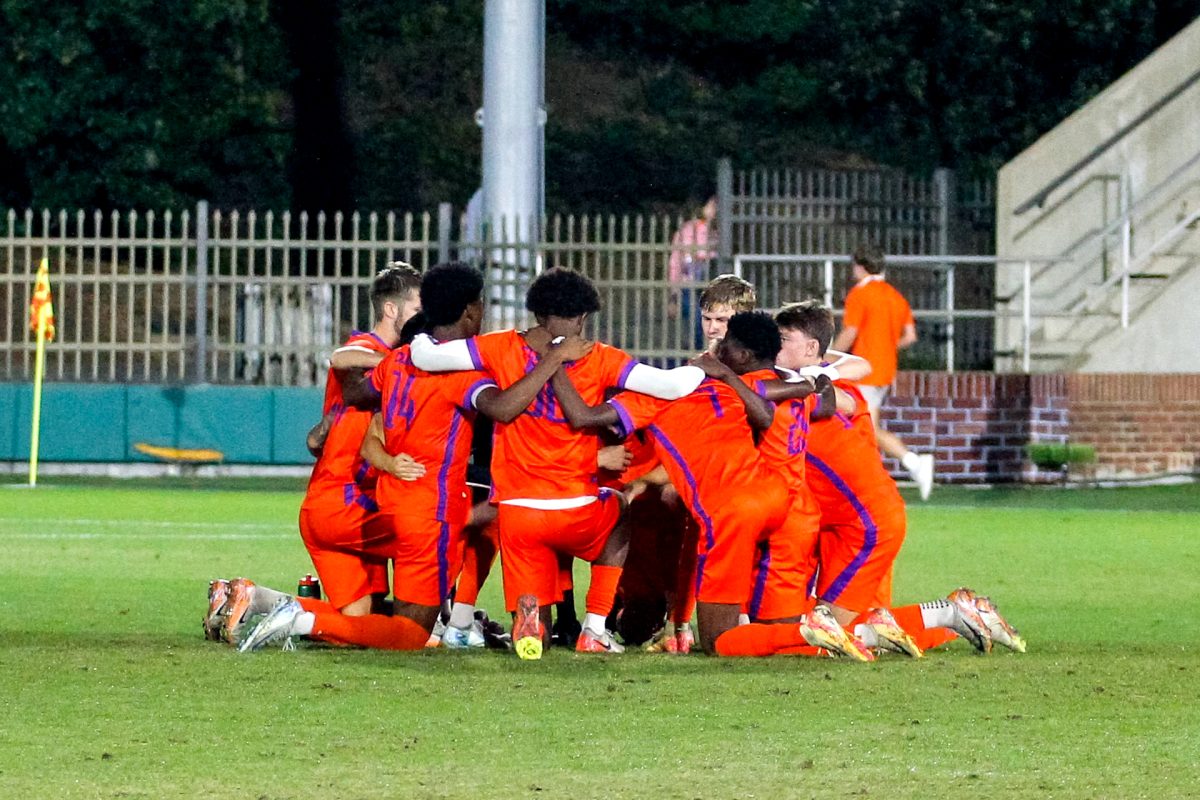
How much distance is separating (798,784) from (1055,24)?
2866cm

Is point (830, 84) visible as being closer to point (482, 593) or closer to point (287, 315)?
point (287, 315)

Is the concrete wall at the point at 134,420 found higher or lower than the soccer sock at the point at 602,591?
higher

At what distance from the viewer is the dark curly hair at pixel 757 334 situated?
8.70m

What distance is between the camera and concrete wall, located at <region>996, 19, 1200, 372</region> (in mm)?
20828

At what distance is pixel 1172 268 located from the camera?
20359mm

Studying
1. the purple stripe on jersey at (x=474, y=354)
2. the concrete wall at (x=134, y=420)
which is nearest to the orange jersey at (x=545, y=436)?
the purple stripe on jersey at (x=474, y=354)

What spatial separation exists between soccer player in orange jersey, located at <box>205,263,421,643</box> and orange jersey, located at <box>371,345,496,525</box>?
0.28 m

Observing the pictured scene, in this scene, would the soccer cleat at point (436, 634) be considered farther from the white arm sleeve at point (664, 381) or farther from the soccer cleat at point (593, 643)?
the white arm sleeve at point (664, 381)

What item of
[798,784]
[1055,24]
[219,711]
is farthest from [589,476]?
[1055,24]

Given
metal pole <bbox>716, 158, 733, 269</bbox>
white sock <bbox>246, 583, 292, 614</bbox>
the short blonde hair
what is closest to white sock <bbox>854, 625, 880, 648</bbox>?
the short blonde hair

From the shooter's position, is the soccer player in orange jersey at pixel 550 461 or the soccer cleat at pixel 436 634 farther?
the soccer cleat at pixel 436 634

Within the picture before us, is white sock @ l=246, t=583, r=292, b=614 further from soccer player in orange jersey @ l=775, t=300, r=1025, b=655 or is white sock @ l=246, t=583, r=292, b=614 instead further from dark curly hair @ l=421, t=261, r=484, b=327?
soccer player in orange jersey @ l=775, t=300, r=1025, b=655

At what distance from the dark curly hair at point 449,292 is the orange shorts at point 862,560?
1678mm

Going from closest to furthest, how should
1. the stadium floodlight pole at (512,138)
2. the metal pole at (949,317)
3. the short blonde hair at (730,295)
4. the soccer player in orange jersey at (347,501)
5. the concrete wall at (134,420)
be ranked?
→ 1. the soccer player in orange jersey at (347,501)
2. the short blonde hair at (730,295)
3. the stadium floodlight pole at (512,138)
4. the metal pole at (949,317)
5. the concrete wall at (134,420)
